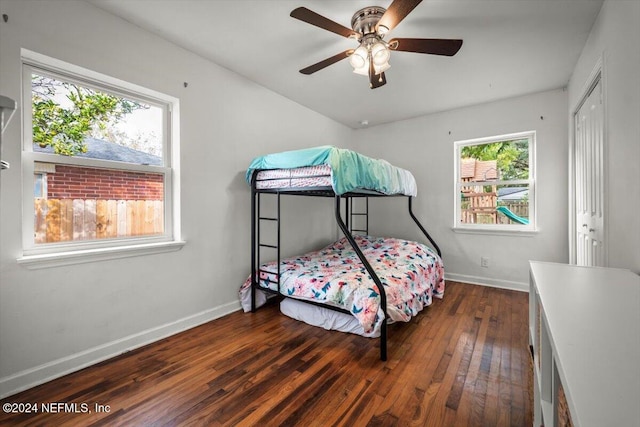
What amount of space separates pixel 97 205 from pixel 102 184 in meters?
0.15

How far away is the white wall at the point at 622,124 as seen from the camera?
4.23 feet

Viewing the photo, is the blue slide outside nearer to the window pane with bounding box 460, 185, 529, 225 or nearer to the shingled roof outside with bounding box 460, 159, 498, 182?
the window pane with bounding box 460, 185, 529, 225

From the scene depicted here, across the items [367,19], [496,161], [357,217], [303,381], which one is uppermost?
[367,19]

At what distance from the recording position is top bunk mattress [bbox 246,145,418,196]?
6.68 feet

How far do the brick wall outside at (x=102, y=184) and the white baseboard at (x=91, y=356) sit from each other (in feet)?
3.32

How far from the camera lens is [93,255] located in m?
1.80

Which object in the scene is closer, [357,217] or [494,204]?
[494,204]

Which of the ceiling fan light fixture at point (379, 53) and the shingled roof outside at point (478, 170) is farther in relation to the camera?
the shingled roof outside at point (478, 170)

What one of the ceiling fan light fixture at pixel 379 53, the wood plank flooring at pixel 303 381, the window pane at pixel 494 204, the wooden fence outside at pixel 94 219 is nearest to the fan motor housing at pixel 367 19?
the ceiling fan light fixture at pixel 379 53

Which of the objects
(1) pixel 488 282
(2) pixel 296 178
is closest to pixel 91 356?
(2) pixel 296 178

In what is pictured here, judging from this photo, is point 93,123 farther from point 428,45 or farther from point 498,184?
point 498,184

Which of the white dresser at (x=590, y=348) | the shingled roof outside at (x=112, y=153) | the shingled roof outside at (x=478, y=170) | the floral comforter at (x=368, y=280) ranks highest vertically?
the shingled roof outside at (x=478, y=170)

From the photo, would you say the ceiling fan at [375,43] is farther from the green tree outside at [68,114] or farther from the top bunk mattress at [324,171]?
the green tree outside at [68,114]

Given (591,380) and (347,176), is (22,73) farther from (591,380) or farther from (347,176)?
(591,380)
